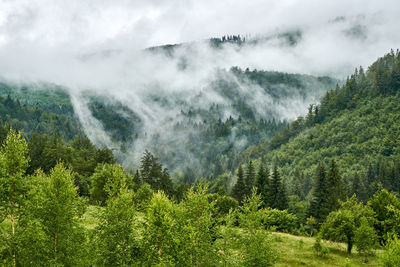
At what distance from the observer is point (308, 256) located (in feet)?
127

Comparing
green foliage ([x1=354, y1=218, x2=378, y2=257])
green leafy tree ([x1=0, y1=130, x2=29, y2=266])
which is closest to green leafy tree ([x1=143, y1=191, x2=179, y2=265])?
green leafy tree ([x1=0, y1=130, x2=29, y2=266])

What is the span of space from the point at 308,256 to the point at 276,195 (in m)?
52.8

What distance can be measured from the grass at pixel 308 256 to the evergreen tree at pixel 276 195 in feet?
144

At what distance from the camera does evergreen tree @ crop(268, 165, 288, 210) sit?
9000cm

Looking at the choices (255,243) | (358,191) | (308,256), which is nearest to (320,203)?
(308,256)

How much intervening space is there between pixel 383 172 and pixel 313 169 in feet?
140

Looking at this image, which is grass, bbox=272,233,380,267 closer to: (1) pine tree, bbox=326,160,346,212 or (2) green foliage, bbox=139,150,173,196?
(1) pine tree, bbox=326,160,346,212

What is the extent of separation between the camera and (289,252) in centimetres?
3984

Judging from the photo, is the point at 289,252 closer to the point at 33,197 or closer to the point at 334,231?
the point at 334,231

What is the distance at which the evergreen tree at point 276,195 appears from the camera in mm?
90000

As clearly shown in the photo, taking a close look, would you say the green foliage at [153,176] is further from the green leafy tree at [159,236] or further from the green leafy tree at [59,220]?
the green leafy tree at [59,220]

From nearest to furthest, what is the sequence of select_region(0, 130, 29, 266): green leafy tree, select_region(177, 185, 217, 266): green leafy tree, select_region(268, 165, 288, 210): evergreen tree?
select_region(0, 130, 29, 266): green leafy tree
select_region(177, 185, 217, 266): green leafy tree
select_region(268, 165, 288, 210): evergreen tree

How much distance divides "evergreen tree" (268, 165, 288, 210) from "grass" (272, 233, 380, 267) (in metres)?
A: 44.0

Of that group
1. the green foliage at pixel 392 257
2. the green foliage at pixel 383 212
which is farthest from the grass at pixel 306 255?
the green foliage at pixel 392 257
